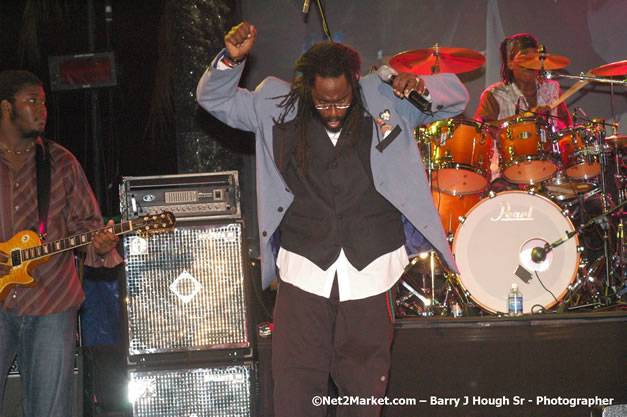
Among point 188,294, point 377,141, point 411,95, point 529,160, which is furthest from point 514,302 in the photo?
point 411,95

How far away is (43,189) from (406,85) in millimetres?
2069

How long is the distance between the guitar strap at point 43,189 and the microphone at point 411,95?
6.35ft

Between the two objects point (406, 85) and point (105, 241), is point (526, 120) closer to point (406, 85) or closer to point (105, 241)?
point (406, 85)

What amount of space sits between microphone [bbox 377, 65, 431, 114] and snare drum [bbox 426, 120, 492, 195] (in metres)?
2.44

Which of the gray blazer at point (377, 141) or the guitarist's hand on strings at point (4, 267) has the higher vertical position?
the gray blazer at point (377, 141)

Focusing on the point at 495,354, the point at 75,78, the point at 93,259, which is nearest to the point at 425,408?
the point at 495,354

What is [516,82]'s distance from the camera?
5.93 m

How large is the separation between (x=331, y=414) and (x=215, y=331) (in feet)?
2.61

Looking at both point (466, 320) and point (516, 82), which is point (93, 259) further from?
point (516, 82)

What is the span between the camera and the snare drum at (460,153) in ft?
16.6

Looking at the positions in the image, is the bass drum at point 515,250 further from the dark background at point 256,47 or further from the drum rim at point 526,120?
the dark background at point 256,47

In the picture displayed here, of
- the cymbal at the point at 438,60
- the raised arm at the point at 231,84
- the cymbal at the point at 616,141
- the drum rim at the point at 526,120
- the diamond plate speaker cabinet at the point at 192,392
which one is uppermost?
the cymbal at the point at 438,60

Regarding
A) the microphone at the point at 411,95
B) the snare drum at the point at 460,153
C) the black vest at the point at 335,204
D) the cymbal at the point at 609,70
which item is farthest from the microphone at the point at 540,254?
the microphone at the point at 411,95

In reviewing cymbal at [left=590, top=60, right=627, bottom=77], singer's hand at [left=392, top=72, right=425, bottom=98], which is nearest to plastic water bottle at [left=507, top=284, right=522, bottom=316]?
cymbal at [left=590, top=60, right=627, bottom=77]
